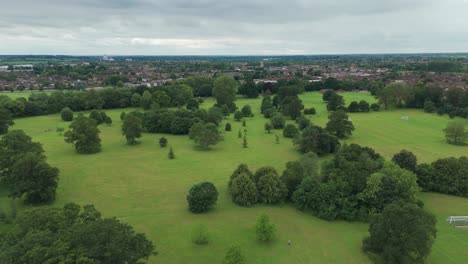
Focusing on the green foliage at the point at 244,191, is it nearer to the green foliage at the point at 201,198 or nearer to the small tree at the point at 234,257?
the green foliage at the point at 201,198

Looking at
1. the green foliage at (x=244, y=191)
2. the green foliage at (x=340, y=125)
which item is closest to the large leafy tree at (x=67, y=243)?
the green foliage at (x=244, y=191)

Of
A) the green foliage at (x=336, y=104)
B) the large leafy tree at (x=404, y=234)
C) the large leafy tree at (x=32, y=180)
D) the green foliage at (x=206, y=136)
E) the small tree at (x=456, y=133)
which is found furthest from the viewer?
the green foliage at (x=336, y=104)

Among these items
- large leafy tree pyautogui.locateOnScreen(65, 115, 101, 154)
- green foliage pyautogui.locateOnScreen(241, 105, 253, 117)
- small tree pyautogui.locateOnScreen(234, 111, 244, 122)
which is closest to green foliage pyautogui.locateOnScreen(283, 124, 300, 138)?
small tree pyautogui.locateOnScreen(234, 111, 244, 122)

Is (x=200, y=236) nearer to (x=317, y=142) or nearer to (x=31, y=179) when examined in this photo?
(x=31, y=179)

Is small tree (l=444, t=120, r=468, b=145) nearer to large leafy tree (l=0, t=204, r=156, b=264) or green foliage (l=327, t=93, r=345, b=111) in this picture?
green foliage (l=327, t=93, r=345, b=111)

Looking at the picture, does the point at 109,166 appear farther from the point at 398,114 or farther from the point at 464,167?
the point at 398,114

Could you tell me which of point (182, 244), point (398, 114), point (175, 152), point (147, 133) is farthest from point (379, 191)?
point (398, 114)
